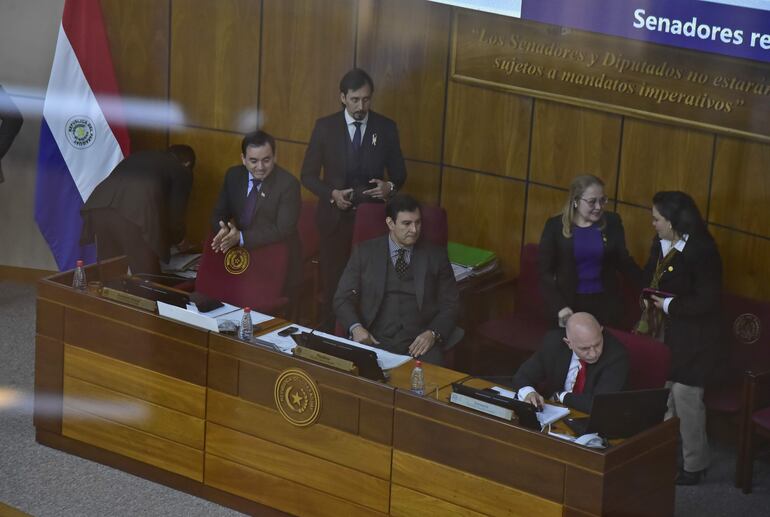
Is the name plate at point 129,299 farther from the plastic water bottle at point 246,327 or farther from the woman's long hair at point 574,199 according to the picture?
the woman's long hair at point 574,199

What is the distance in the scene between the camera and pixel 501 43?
3.35 meters

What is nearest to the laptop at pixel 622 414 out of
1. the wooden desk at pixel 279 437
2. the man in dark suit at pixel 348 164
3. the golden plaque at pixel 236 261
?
the wooden desk at pixel 279 437

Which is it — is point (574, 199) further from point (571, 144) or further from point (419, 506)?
point (419, 506)

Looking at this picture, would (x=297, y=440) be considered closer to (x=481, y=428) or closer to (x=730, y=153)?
(x=481, y=428)

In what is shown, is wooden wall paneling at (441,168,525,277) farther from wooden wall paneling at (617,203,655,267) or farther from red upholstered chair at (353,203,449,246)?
wooden wall paneling at (617,203,655,267)

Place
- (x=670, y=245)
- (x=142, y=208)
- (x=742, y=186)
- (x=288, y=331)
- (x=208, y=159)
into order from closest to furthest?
1. (x=742, y=186)
2. (x=670, y=245)
3. (x=288, y=331)
4. (x=208, y=159)
5. (x=142, y=208)

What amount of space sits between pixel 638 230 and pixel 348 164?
889 millimetres

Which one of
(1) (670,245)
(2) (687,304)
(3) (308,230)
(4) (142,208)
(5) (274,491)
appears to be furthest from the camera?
(4) (142,208)

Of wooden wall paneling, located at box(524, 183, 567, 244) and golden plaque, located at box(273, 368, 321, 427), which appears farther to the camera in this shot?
golden plaque, located at box(273, 368, 321, 427)

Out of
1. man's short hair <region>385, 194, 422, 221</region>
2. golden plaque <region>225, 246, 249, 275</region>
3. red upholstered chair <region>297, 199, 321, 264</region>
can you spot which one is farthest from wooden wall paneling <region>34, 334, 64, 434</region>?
man's short hair <region>385, 194, 422, 221</region>

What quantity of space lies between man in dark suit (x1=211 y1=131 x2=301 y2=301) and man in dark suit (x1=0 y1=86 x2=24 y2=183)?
751 millimetres

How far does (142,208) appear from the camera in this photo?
13.9 ft

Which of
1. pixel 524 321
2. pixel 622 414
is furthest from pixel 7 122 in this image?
pixel 622 414

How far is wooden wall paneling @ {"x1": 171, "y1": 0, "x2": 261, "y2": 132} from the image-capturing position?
3834 millimetres
